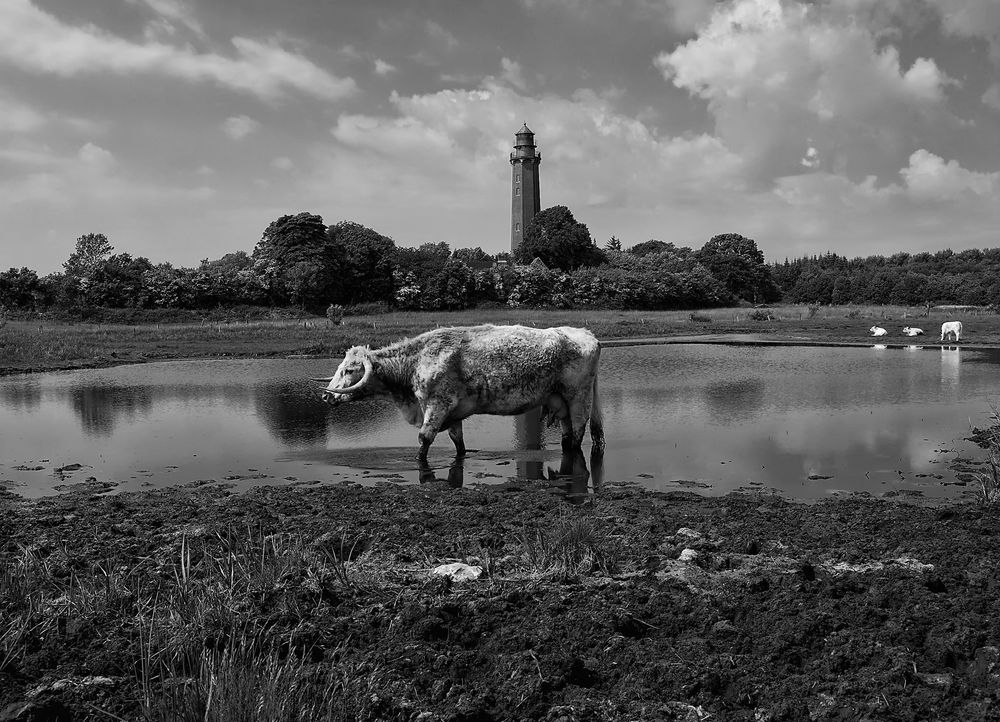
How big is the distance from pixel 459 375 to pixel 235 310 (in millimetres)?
50785

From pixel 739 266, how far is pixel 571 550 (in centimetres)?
10618

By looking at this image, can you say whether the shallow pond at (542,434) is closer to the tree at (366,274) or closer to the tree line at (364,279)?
the tree line at (364,279)

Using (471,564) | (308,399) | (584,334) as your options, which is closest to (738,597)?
(471,564)

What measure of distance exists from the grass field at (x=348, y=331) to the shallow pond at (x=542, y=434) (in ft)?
30.6

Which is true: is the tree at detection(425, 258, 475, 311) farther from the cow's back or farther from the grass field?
the cow's back

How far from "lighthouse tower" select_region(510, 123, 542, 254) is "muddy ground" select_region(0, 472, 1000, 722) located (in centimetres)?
10656

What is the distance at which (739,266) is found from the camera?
10788 centimetres

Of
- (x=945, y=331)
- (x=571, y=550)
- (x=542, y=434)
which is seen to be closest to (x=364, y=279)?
(x=945, y=331)

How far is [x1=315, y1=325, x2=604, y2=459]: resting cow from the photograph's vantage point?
13.9m

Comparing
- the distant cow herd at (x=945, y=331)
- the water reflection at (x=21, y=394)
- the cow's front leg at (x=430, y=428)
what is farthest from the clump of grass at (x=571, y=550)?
the distant cow herd at (x=945, y=331)

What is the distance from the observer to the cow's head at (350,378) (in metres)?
14.4

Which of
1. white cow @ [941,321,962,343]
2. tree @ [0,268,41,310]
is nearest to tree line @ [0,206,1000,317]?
tree @ [0,268,41,310]

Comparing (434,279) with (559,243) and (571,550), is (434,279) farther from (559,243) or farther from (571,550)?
(571,550)

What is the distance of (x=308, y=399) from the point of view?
22.4 meters
